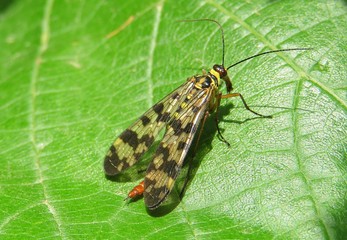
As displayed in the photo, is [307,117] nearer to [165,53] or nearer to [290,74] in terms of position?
[290,74]

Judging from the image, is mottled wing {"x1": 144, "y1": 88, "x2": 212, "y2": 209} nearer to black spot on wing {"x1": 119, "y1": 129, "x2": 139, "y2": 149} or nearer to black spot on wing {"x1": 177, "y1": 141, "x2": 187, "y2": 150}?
black spot on wing {"x1": 177, "y1": 141, "x2": 187, "y2": 150}

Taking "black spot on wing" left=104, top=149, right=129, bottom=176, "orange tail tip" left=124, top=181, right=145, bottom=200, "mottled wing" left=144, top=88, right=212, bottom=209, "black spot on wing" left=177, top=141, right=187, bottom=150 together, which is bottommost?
"black spot on wing" left=177, top=141, right=187, bottom=150

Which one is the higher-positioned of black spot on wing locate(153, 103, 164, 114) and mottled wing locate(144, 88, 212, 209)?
black spot on wing locate(153, 103, 164, 114)

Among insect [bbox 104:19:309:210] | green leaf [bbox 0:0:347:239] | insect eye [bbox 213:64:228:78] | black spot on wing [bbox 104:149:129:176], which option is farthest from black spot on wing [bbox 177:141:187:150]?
insect eye [bbox 213:64:228:78]

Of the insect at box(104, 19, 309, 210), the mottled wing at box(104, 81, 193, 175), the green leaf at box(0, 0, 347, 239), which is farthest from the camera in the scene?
the mottled wing at box(104, 81, 193, 175)

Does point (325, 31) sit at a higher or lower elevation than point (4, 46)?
lower

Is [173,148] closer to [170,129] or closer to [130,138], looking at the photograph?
[170,129]

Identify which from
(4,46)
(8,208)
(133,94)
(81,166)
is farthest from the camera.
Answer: (4,46)

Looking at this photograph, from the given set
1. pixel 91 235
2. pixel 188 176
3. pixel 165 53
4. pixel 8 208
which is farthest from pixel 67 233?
pixel 165 53

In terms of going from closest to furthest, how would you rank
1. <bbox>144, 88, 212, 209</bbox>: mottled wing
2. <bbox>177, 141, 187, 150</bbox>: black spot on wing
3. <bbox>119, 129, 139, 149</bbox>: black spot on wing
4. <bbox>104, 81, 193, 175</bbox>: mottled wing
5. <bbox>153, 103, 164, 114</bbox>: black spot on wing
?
<bbox>144, 88, 212, 209</bbox>: mottled wing → <bbox>177, 141, 187, 150</bbox>: black spot on wing → <bbox>104, 81, 193, 175</bbox>: mottled wing → <bbox>119, 129, 139, 149</bbox>: black spot on wing → <bbox>153, 103, 164, 114</bbox>: black spot on wing

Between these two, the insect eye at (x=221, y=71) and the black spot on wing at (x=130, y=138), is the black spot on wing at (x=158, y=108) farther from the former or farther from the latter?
the insect eye at (x=221, y=71)
